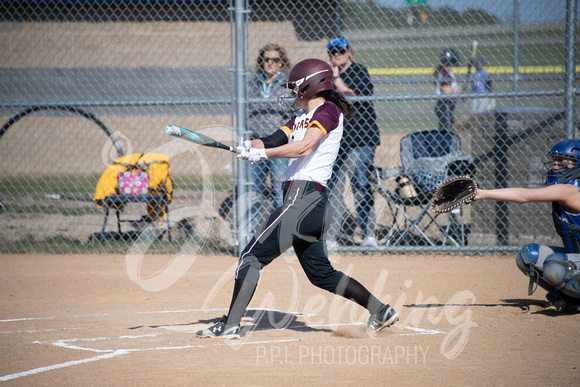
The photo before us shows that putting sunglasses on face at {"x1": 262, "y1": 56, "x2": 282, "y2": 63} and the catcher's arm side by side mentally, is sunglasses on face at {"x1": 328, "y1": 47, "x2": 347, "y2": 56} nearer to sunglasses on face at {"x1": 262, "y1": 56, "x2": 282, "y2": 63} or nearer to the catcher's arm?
sunglasses on face at {"x1": 262, "y1": 56, "x2": 282, "y2": 63}

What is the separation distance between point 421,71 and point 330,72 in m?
19.4

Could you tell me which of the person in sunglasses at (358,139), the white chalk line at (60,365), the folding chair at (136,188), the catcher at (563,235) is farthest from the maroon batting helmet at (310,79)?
the folding chair at (136,188)

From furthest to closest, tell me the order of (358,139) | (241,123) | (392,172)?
1. (392,172)
2. (358,139)
3. (241,123)

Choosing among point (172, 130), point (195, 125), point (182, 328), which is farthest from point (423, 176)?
point (195, 125)

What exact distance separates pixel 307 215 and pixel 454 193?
1131 millimetres

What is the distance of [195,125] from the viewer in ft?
40.2

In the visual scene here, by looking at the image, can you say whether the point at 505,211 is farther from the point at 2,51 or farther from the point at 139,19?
the point at 2,51

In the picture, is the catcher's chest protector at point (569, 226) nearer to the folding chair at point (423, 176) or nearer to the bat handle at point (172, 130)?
the folding chair at point (423, 176)

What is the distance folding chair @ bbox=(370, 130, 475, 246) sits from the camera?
6855 millimetres

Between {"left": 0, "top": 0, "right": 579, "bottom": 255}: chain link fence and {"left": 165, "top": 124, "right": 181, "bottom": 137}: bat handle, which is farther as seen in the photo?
{"left": 0, "top": 0, "right": 579, "bottom": 255}: chain link fence

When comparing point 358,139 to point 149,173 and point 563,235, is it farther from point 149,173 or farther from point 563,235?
point 563,235

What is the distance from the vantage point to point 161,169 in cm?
743

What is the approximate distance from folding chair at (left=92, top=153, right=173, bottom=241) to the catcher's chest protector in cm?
470

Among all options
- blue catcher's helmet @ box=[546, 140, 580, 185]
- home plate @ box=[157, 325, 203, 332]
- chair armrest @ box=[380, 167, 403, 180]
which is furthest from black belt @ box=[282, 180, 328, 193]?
chair armrest @ box=[380, 167, 403, 180]
